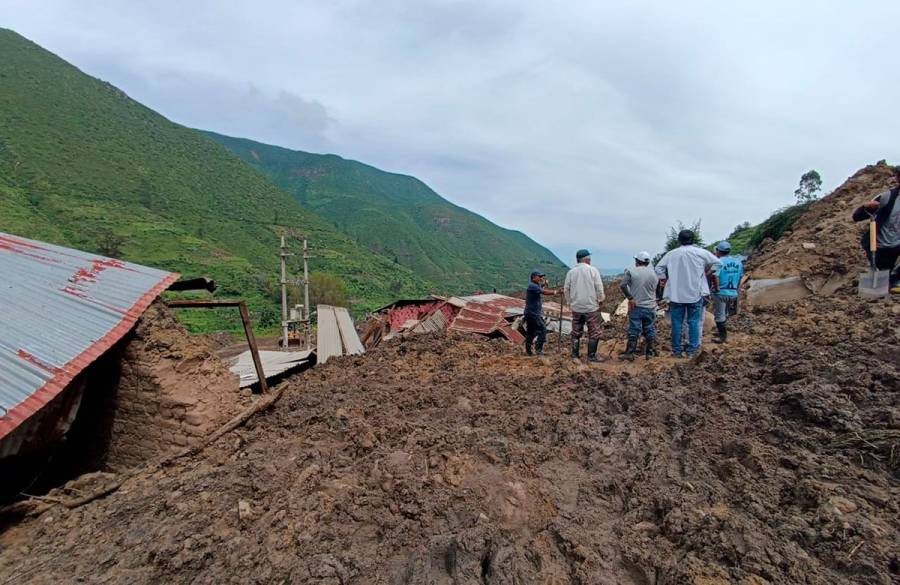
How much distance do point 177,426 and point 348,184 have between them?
5684 inches

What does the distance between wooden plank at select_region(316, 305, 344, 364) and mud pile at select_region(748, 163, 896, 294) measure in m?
10.2

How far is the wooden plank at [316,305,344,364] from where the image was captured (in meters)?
11.9

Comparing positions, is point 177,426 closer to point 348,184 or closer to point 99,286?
point 99,286

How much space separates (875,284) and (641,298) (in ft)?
11.1

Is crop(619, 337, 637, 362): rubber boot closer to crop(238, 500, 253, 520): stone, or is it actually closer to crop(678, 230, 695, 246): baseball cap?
crop(678, 230, 695, 246): baseball cap

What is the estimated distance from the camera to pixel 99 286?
16.0 ft

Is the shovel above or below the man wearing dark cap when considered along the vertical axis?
above

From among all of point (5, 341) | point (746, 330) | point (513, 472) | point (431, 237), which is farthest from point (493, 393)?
point (431, 237)

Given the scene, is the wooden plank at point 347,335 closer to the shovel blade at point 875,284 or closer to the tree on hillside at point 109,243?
the shovel blade at point 875,284

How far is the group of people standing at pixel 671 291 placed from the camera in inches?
→ 239

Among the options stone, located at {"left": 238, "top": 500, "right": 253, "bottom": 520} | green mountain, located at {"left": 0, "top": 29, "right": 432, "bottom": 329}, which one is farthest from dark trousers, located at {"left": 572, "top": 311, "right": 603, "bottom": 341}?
green mountain, located at {"left": 0, "top": 29, "right": 432, "bottom": 329}

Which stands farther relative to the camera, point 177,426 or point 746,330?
point 746,330

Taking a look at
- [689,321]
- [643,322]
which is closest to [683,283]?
[689,321]

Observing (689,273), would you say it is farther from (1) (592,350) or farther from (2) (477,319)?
(2) (477,319)
